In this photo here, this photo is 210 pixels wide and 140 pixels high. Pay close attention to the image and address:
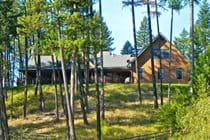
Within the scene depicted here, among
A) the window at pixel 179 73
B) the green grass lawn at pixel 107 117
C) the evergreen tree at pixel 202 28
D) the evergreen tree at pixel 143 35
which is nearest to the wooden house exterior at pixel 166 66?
the window at pixel 179 73

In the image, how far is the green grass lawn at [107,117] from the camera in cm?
3772

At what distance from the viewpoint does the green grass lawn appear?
124 feet

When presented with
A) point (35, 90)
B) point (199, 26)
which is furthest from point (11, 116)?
point (199, 26)

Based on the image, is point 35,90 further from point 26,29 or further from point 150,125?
point 150,125

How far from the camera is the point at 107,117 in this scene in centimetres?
4175

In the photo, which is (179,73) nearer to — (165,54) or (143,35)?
(165,54)

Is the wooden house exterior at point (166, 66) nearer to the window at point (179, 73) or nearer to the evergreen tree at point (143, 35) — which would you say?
the window at point (179, 73)

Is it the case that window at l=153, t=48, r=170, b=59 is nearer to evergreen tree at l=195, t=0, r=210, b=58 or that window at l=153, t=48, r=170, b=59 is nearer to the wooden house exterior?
the wooden house exterior

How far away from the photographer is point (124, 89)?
5506cm

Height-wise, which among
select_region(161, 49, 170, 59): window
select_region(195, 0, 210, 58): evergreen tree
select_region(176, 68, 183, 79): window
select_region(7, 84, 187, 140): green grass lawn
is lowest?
select_region(7, 84, 187, 140): green grass lawn

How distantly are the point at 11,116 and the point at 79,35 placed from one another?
1936 cm

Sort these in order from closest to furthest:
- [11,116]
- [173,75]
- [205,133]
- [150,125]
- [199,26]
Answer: [205,133]
[150,125]
[11,116]
[173,75]
[199,26]

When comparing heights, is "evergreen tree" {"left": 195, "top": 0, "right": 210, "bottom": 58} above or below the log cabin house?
above

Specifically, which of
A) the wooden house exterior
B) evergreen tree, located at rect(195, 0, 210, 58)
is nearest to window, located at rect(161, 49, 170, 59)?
the wooden house exterior
